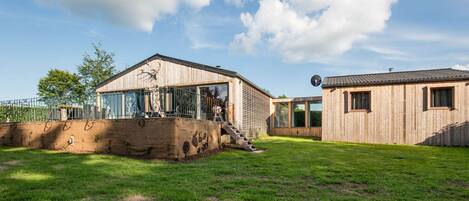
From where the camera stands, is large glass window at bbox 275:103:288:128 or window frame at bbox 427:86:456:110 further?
large glass window at bbox 275:103:288:128

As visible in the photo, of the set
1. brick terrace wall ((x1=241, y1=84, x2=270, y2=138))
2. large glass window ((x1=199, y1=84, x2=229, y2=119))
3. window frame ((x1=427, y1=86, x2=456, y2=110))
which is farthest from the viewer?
brick terrace wall ((x1=241, y1=84, x2=270, y2=138))

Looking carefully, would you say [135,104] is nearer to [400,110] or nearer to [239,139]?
[239,139]

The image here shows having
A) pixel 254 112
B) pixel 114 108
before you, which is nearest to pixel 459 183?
pixel 114 108

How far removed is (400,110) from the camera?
15055 mm

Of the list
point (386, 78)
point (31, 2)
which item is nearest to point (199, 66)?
point (31, 2)

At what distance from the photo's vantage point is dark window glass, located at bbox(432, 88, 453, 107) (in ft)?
47.7

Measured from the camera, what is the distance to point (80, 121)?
35.0 ft

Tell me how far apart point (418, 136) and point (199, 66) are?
10.9 meters

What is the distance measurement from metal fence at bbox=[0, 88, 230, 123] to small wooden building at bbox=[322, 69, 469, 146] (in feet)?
19.0

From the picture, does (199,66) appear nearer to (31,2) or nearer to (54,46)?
(31,2)

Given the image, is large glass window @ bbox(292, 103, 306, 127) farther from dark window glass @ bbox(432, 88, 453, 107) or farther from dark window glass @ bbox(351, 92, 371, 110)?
dark window glass @ bbox(432, 88, 453, 107)

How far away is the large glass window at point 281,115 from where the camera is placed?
2202 cm

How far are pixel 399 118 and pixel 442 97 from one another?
2098 mm

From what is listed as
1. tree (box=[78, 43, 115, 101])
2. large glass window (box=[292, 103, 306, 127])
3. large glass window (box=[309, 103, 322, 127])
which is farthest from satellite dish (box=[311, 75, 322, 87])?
tree (box=[78, 43, 115, 101])
